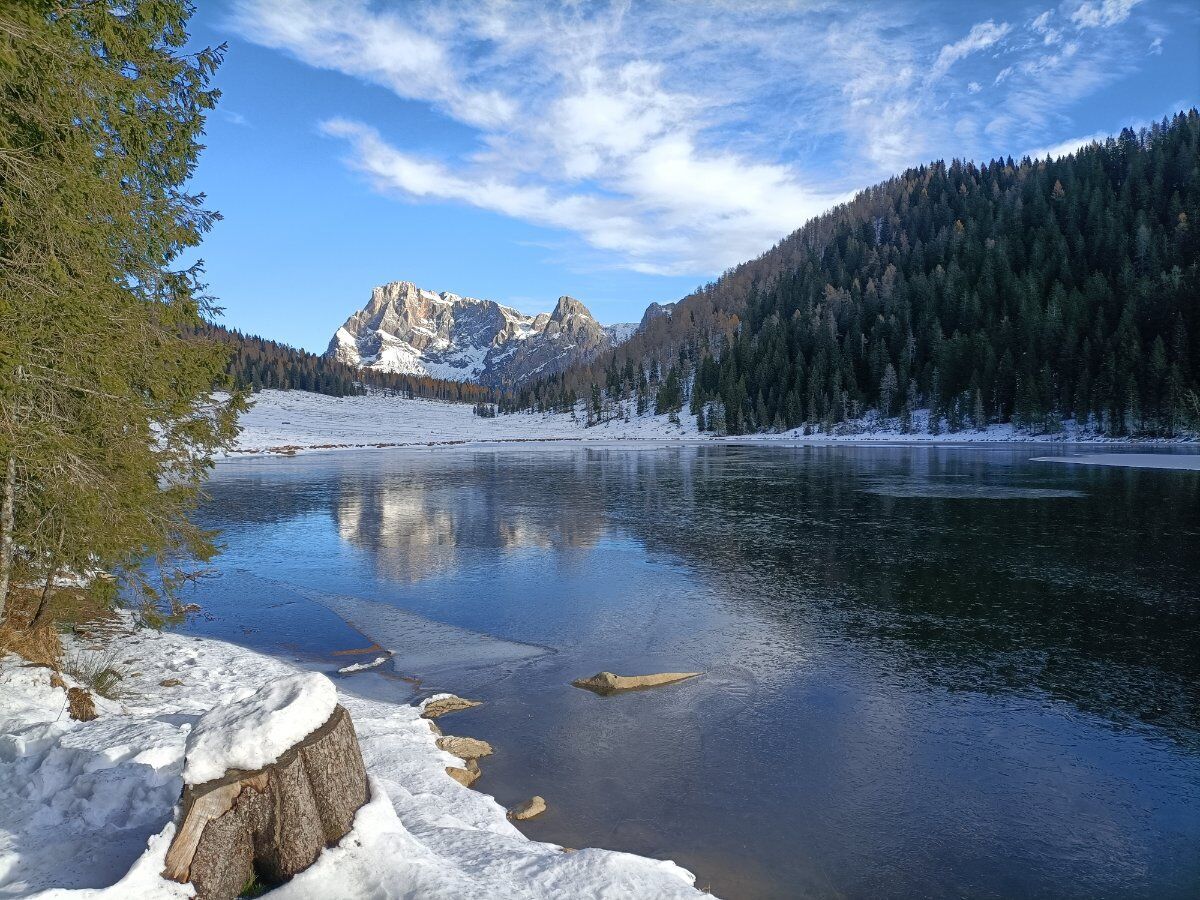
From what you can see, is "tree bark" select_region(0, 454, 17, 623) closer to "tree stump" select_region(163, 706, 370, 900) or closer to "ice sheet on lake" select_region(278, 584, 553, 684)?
"tree stump" select_region(163, 706, 370, 900)

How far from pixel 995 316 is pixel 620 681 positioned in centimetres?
13436

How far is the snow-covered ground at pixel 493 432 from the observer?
96562 millimetres

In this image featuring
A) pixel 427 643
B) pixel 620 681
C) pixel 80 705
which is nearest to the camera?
pixel 80 705

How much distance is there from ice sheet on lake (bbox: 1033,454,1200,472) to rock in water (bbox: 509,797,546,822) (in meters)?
49.7

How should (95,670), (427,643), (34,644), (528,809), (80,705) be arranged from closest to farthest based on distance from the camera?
(528,809) → (80,705) → (34,644) → (95,670) → (427,643)

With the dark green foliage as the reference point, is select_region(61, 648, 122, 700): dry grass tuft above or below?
below

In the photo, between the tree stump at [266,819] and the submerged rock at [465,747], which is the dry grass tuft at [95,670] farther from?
the tree stump at [266,819]

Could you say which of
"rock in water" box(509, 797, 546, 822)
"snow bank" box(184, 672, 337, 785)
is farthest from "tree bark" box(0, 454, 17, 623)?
"rock in water" box(509, 797, 546, 822)

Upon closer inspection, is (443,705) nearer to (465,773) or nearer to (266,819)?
(465,773)

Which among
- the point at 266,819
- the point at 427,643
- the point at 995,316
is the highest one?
the point at 995,316

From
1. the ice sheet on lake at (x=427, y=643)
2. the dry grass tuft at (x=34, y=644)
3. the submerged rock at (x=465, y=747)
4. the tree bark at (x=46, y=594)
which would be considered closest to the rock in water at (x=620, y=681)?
→ the ice sheet on lake at (x=427, y=643)

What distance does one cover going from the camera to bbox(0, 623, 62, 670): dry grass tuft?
7.92 m

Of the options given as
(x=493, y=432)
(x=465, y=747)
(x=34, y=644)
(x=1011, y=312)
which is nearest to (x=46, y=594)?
(x=34, y=644)

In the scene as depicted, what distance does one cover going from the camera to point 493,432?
541 ft
